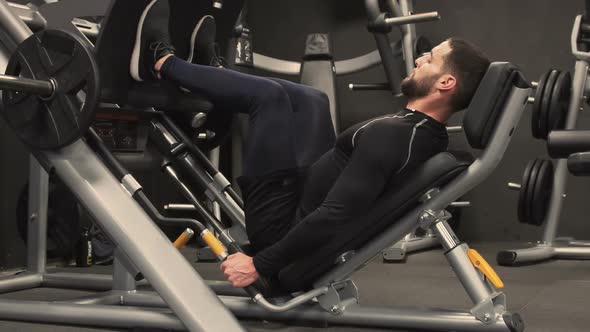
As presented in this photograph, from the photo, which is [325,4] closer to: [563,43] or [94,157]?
[563,43]

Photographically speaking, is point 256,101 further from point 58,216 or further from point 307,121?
point 58,216

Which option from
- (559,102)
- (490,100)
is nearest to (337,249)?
(490,100)

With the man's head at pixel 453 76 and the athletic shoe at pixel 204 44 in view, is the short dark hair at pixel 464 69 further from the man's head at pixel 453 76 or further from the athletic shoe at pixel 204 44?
the athletic shoe at pixel 204 44

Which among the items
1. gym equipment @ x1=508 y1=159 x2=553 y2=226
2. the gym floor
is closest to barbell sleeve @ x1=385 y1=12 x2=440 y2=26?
gym equipment @ x1=508 y1=159 x2=553 y2=226

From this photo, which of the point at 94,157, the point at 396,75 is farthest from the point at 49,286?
the point at 396,75

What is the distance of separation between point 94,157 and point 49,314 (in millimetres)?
511

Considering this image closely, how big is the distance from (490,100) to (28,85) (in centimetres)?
118

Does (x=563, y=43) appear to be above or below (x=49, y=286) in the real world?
above

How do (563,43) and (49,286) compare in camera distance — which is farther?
(563,43)

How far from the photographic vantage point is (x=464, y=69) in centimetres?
196

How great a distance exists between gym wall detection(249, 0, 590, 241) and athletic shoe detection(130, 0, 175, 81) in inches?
109

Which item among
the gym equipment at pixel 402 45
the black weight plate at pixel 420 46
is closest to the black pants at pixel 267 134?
the gym equipment at pixel 402 45

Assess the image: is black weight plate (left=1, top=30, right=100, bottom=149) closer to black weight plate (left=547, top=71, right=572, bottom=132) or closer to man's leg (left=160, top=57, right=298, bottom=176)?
man's leg (left=160, top=57, right=298, bottom=176)

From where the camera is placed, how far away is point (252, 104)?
78.0 inches
